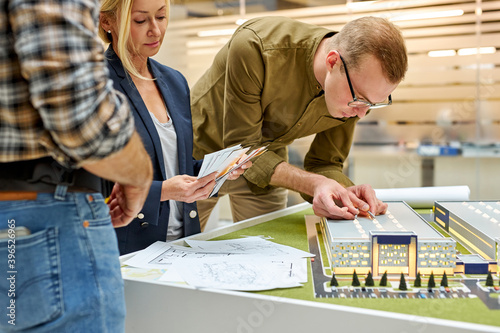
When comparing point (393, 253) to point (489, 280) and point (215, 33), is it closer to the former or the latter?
point (489, 280)

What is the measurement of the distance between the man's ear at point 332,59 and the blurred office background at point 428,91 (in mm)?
3346

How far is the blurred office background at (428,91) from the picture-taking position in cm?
515

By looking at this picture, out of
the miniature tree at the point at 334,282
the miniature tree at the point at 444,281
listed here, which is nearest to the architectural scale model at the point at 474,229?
the miniature tree at the point at 444,281

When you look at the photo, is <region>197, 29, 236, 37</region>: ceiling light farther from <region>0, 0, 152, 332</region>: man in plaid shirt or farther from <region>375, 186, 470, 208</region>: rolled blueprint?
<region>0, 0, 152, 332</region>: man in plaid shirt

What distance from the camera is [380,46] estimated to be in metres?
1.57

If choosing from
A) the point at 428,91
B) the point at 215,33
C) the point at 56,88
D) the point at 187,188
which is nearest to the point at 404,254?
the point at 187,188

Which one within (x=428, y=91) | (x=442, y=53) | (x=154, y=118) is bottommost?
(x=154, y=118)

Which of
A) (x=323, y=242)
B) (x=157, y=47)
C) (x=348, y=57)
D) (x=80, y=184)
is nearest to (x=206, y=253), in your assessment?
(x=323, y=242)

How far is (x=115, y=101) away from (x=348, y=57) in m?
1.06

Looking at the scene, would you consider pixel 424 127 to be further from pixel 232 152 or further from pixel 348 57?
pixel 232 152

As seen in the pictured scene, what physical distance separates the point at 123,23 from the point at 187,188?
1.76 ft

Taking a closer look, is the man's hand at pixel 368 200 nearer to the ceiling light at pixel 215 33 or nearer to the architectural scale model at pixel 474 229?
the architectural scale model at pixel 474 229

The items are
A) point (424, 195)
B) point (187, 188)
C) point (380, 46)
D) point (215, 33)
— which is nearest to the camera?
point (187, 188)

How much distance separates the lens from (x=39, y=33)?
69 cm
